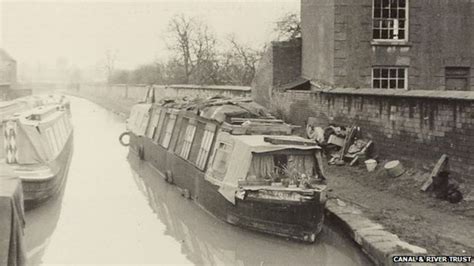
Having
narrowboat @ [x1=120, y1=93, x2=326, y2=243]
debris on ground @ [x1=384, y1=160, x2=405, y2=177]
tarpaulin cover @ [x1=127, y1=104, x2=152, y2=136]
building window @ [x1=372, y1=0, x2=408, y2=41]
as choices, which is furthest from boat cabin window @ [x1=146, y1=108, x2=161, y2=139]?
debris on ground @ [x1=384, y1=160, x2=405, y2=177]

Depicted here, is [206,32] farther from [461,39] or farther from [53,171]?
[53,171]

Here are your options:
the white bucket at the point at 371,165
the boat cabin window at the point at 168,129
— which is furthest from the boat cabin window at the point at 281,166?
the boat cabin window at the point at 168,129

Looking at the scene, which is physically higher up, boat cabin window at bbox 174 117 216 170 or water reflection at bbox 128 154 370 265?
boat cabin window at bbox 174 117 216 170

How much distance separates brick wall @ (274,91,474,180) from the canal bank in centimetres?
172

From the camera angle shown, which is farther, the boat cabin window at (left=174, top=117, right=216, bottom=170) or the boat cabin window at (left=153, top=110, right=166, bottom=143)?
the boat cabin window at (left=153, top=110, right=166, bottom=143)

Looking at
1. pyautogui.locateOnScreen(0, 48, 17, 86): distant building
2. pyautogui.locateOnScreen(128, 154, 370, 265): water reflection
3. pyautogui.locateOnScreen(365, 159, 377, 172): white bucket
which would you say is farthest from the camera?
pyautogui.locateOnScreen(0, 48, 17, 86): distant building

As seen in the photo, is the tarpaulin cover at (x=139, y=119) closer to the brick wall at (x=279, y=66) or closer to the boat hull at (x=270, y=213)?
the brick wall at (x=279, y=66)

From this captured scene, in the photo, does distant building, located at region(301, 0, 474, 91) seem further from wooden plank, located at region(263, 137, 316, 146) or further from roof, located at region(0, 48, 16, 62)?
roof, located at region(0, 48, 16, 62)

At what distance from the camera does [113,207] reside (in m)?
10.3

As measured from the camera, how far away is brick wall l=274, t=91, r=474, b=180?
812cm

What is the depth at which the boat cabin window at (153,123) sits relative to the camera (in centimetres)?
1457

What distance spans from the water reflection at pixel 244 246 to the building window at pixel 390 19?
25.5 feet

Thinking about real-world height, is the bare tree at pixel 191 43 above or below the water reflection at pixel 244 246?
above

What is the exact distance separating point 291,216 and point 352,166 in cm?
399
